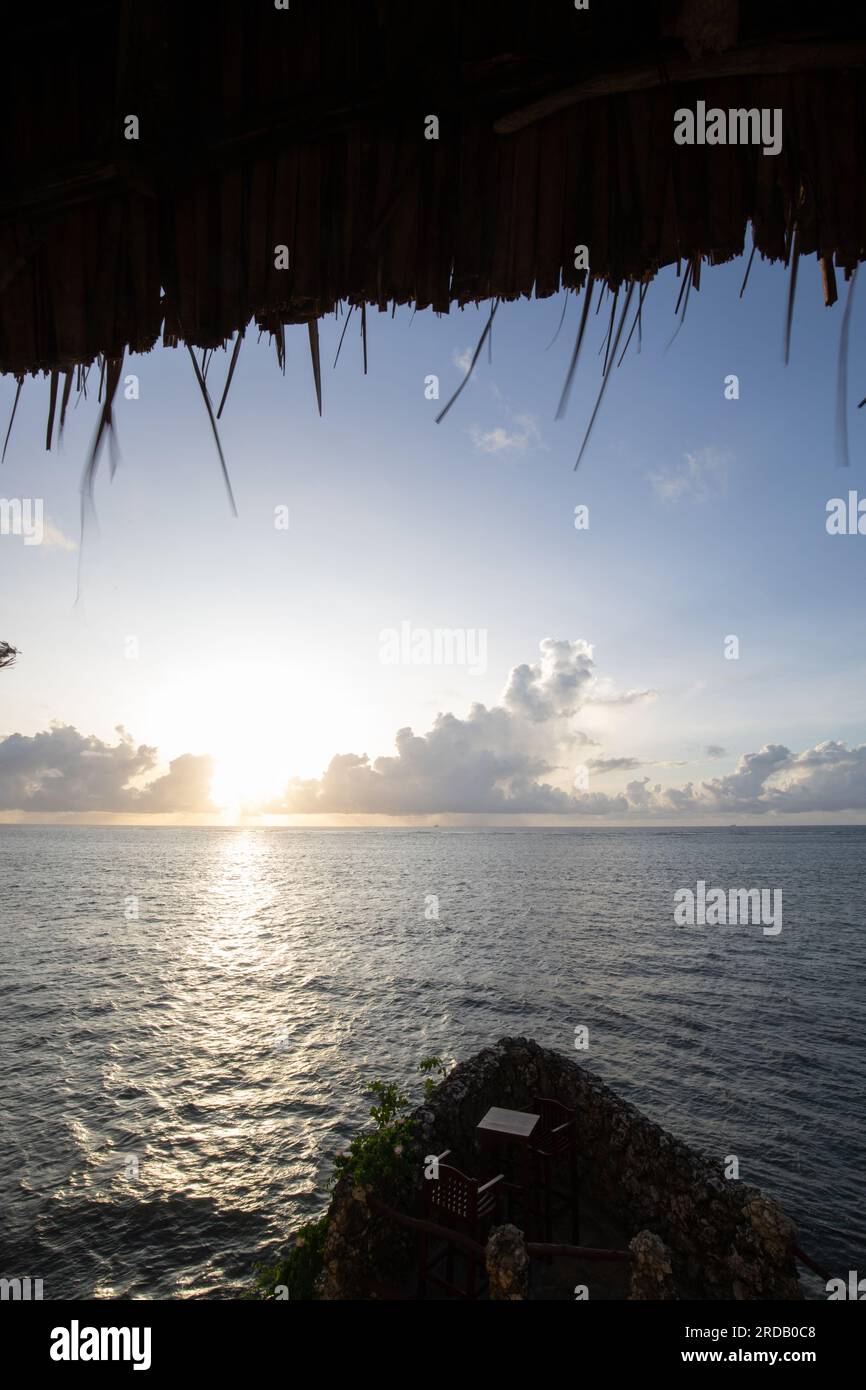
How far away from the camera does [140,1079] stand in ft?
90.3

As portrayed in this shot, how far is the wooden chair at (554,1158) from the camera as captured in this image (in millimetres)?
11461

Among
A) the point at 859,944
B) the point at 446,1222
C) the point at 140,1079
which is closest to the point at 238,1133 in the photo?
the point at 140,1079

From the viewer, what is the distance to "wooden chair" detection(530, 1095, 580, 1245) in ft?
37.6

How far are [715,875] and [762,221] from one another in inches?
4853

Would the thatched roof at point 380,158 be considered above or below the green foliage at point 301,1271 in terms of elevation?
above

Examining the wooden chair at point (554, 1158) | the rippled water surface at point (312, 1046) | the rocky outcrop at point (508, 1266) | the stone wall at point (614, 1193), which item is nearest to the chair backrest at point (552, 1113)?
the wooden chair at point (554, 1158)

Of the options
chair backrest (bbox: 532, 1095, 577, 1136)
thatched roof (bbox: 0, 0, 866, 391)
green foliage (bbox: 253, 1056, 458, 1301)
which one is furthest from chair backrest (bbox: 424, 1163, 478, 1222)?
thatched roof (bbox: 0, 0, 866, 391)

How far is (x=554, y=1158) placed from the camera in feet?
38.8

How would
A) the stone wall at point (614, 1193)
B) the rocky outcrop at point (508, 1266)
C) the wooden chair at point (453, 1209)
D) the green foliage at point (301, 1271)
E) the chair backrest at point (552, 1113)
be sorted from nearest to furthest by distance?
1. the rocky outcrop at point (508, 1266)
2. the green foliage at point (301, 1271)
3. the stone wall at point (614, 1193)
4. the wooden chair at point (453, 1209)
5. the chair backrest at point (552, 1113)

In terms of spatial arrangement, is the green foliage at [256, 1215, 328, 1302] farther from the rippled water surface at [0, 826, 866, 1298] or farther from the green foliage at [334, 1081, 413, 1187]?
the rippled water surface at [0, 826, 866, 1298]

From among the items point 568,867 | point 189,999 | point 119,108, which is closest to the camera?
point 119,108

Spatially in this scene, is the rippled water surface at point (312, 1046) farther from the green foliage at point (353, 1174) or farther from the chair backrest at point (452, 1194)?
the chair backrest at point (452, 1194)

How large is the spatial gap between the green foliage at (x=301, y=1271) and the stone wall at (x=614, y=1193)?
272 mm
